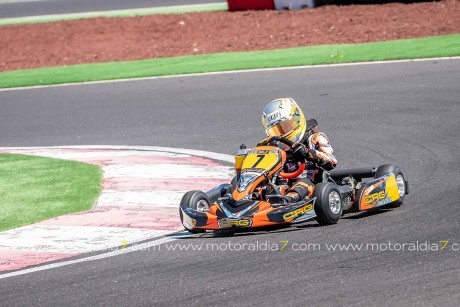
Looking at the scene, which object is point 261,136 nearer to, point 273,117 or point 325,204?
point 273,117

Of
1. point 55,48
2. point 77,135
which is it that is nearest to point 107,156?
point 77,135

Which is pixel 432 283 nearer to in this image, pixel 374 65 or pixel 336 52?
pixel 374 65

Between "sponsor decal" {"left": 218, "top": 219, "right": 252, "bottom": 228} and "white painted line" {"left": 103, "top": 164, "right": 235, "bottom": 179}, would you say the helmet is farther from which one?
"white painted line" {"left": 103, "top": 164, "right": 235, "bottom": 179}

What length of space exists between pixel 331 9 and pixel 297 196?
50.4 ft

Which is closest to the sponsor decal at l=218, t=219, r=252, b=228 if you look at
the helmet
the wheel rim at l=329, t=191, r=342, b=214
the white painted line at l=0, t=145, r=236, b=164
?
the wheel rim at l=329, t=191, r=342, b=214

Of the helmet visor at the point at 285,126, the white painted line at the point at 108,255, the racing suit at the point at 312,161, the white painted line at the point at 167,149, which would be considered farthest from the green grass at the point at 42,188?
the racing suit at the point at 312,161

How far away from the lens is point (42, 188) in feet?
34.9

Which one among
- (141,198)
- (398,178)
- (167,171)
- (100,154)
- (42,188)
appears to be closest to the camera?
(398,178)

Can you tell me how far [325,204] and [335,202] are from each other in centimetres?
28

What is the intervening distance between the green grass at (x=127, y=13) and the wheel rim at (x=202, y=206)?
17.9 metres

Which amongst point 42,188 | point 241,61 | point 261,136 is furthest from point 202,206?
point 241,61

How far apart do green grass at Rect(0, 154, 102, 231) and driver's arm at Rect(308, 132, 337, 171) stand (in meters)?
2.27

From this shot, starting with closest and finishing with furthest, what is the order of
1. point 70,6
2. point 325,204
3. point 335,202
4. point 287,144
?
point 325,204, point 335,202, point 287,144, point 70,6

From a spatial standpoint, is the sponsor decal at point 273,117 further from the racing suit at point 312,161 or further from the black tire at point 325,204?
the black tire at point 325,204
